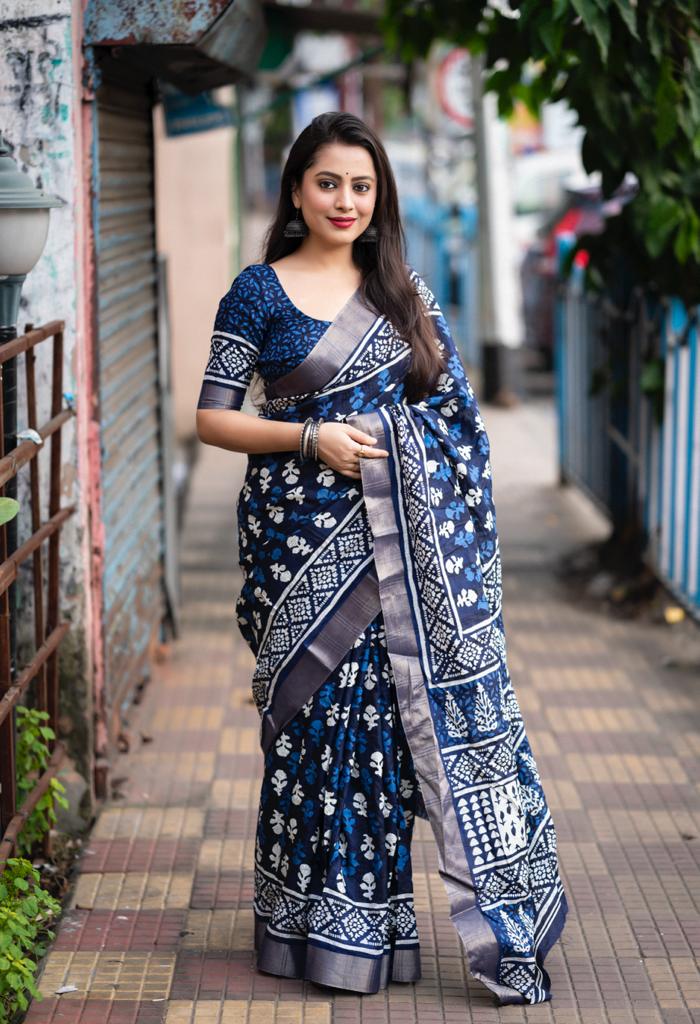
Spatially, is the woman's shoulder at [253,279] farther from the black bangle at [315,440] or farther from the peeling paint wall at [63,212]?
the peeling paint wall at [63,212]

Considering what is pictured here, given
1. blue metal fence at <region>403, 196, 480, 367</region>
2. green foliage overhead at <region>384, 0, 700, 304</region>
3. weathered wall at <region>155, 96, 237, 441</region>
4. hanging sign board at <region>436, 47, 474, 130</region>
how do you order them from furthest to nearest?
hanging sign board at <region>436, 47, 474, 130</region>
blue metal fence at <region>403, 196, 480, 367</region>
weathered wall at <region>155, 96, 237, 441</region>
green foliage overhead at <region>384, 0, 700, 304</region>

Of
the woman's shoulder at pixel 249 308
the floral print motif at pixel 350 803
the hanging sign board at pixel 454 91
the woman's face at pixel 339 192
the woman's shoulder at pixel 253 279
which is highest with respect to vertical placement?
the hanging sign board at pixel 454 91

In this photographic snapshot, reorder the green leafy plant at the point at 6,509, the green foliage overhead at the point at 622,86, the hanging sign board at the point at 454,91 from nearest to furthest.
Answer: the green leafy plant at the point at 6,509 → the green foliage overhead at the point at 622,86 → the hanging sign board at the point at 454,91

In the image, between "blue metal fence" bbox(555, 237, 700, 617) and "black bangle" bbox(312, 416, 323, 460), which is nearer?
"black bangle" bbox(312, 416, 323, 460)

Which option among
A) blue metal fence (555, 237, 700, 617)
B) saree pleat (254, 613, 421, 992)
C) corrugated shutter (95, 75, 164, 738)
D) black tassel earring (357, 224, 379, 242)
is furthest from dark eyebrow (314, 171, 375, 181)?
blue metal fence (555, 237, 700, 617)

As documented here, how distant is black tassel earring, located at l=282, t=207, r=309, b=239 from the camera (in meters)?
3.11

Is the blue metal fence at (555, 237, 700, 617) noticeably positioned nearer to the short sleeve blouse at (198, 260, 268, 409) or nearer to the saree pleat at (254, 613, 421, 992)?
the saree pleat at (254, 613, 421, 992)

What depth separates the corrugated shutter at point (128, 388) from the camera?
14.2 ft

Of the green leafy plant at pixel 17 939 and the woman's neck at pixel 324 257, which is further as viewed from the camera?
the woman's neck at pixel 324 257

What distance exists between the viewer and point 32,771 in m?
3.76

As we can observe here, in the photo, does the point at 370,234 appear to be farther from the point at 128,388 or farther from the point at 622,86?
the point at 622,86

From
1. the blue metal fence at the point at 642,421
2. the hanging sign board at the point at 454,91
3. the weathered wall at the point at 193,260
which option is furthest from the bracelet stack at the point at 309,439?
the hanging sign board at the point at 454,91

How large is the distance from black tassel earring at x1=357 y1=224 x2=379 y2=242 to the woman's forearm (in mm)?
462

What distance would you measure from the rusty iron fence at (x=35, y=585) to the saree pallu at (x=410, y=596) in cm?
59
